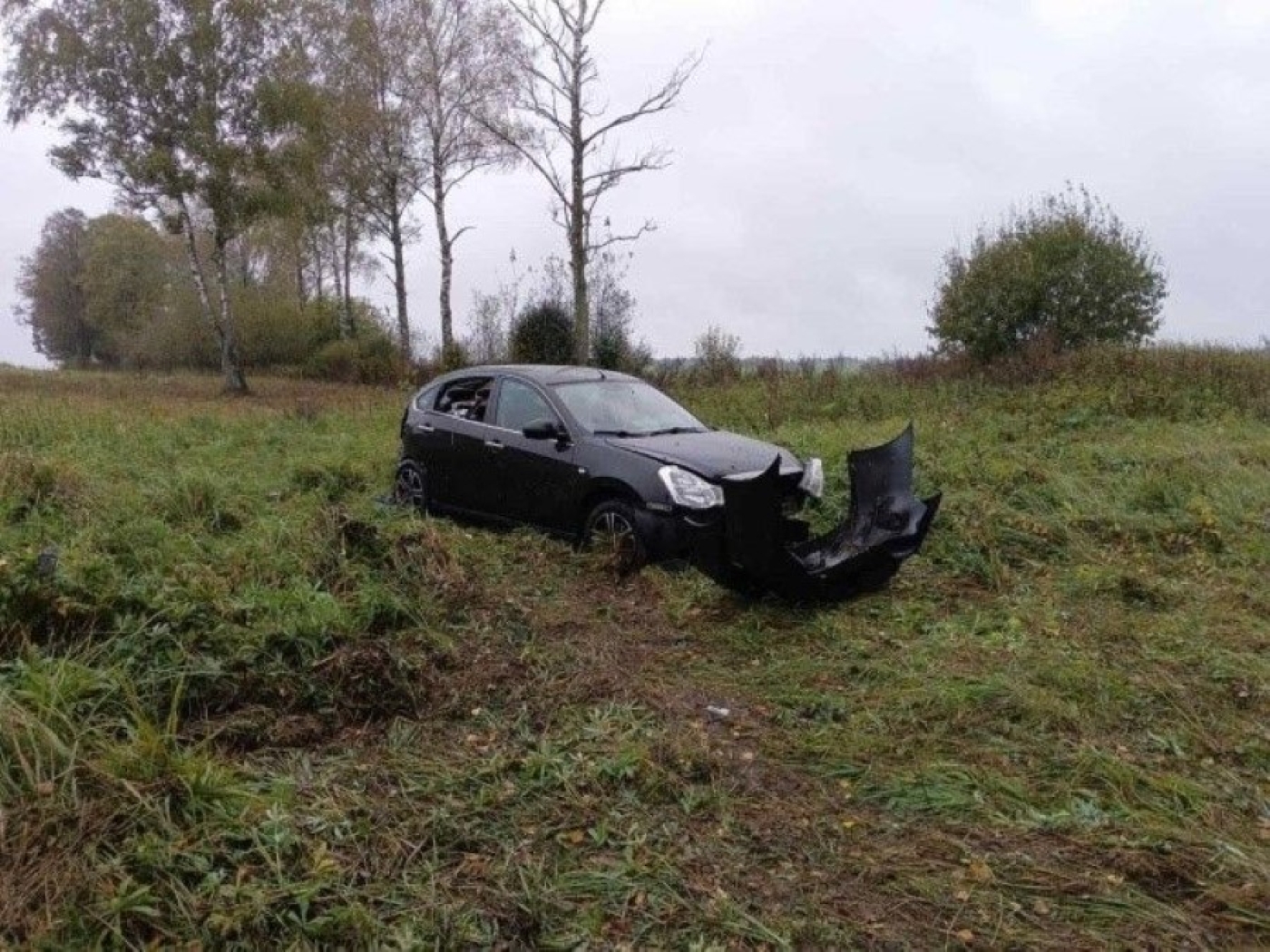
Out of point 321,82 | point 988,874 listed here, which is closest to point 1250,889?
point 988,874

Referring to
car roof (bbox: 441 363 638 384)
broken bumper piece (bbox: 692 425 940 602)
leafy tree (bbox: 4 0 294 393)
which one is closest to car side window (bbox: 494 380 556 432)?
car roof (bbox: 441 363 638 384)

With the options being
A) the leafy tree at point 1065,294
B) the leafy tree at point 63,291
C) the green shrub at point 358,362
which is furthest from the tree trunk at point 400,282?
the leafy tree at point 63,291

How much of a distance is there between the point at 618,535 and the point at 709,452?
925mm

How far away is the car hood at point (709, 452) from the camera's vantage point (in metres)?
6.87

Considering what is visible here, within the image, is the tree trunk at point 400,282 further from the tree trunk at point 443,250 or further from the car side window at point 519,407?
the car side window at point 519,407

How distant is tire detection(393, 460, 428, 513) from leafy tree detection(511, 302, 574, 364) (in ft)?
46.6

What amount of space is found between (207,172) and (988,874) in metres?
26.9

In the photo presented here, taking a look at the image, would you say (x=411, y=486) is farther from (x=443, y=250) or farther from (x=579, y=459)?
(x=443, y=250)

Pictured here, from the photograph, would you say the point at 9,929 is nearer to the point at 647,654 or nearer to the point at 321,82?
the point at 647,654

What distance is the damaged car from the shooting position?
5.87 metres

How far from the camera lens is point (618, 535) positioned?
22.7ft

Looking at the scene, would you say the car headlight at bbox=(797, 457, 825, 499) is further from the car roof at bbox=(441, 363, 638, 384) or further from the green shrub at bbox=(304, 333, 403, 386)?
the green shrub at bbox=(304, 333, 403, 386)

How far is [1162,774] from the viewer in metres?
3.79

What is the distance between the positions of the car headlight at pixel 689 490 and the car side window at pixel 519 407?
1402mm
